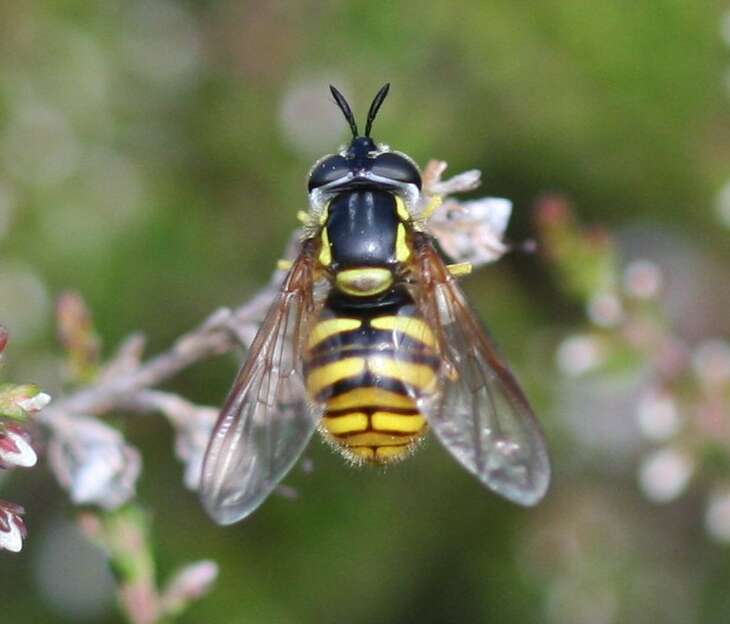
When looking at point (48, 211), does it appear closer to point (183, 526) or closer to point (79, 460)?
point (183, 526)

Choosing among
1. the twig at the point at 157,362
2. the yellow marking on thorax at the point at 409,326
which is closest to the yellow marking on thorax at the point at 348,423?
the yellow marking on thorax at the point at 409,326

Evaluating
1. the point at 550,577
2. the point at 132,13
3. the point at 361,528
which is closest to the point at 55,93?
the point at 132,13

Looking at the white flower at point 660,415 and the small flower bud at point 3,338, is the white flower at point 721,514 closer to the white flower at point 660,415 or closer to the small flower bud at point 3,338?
the white flower at point 660,415

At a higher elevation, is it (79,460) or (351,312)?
(351,312)

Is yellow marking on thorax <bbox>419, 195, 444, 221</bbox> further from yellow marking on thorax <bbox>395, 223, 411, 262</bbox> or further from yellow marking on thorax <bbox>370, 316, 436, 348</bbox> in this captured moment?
A: yellow marking on thorax <bbox>370, 316, 436, 348</bbox>

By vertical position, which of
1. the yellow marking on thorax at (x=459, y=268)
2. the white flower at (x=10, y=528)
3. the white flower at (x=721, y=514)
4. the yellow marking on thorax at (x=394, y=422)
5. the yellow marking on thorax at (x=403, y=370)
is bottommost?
the white flower at (x=10, y=528)

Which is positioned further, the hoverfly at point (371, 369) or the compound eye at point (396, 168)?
the compound eye at point (396, 168)

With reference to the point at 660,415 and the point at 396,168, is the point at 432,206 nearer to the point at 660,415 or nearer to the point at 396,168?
the point at 396,168
